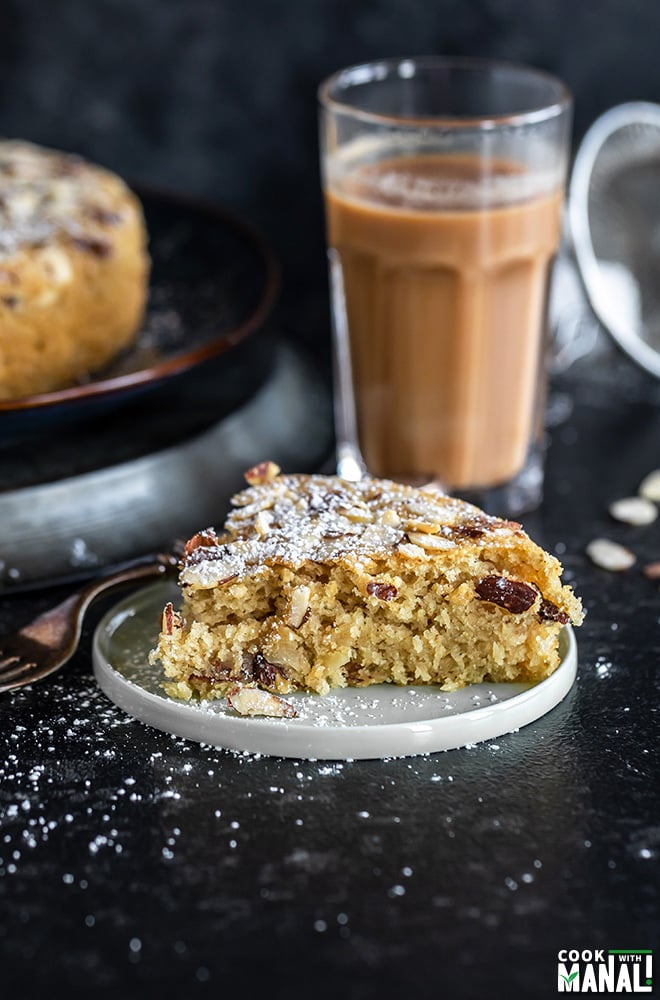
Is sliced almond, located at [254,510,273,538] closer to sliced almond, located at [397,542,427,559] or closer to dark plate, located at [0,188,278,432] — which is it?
sliced almond, located at [397,542,427,559]

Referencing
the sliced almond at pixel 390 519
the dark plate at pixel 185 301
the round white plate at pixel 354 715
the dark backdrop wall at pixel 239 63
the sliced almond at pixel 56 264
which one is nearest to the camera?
the round white plate at pixel 354 715

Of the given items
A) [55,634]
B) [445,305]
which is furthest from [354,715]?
[445,305]

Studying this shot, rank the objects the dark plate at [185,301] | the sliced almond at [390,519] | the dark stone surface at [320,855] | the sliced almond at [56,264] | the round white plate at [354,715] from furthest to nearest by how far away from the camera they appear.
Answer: the sliced almond at [56,264] < the dark plate at [185,301] < the sliced almond at [390,519] < the round white plate at [354,715] < the dark stone surface at [320,855]

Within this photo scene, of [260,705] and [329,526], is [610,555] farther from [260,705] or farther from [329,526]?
[260,705]

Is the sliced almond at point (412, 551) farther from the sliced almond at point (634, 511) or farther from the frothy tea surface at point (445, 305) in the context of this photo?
the sliced almond at point (634, 511)

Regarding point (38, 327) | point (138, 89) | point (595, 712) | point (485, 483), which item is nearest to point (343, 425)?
point (485, 483)

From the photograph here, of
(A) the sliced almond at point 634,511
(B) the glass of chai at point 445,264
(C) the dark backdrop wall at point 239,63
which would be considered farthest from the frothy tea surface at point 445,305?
(C) the dark backdrop wall at point 239,63

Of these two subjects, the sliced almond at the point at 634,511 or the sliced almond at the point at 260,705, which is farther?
the sliced almond at the point at 634,511
